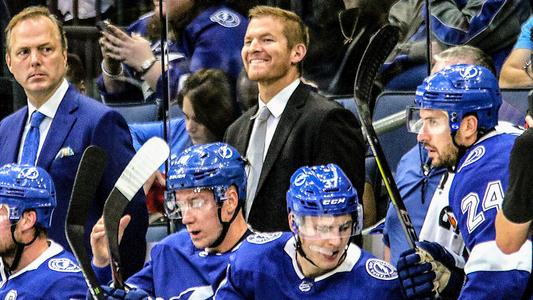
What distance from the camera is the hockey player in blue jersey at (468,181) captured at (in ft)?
13.3

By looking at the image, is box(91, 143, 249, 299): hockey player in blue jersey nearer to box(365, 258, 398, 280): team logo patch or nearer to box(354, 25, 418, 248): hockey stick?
box(354, 25, 418, 248): hockey stick

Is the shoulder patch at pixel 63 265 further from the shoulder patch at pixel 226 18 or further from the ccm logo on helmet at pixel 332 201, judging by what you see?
the shoulder patch at pixel 226 18

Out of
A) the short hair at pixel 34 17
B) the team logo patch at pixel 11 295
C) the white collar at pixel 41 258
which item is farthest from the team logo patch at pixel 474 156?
the short hair at pixel 34 17

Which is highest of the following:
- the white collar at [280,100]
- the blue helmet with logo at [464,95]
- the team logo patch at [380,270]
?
the blue helmet with logo at [464,95]

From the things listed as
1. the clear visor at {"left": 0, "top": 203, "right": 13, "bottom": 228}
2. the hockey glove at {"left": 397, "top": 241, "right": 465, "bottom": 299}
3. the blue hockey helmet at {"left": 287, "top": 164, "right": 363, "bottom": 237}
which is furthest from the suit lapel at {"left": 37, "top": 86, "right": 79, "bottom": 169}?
the hockey glove at {"left": 397, "top": 241, "right": 465, "bottom": 299}

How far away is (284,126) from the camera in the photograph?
4918mm

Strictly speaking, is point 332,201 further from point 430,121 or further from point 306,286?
point 430,121

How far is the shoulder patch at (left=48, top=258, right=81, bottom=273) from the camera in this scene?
482cm

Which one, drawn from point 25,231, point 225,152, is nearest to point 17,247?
point 25,231

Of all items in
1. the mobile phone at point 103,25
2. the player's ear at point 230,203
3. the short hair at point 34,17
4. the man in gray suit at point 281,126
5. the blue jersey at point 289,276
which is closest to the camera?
the blue jersey at point 289,276

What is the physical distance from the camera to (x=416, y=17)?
524 cm

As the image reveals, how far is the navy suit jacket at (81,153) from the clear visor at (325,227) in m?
1.04

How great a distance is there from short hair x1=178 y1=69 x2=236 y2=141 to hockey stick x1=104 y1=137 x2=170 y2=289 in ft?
2.33

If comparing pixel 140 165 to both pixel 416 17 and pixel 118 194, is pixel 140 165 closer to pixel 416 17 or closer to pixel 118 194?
pixel 118 194
